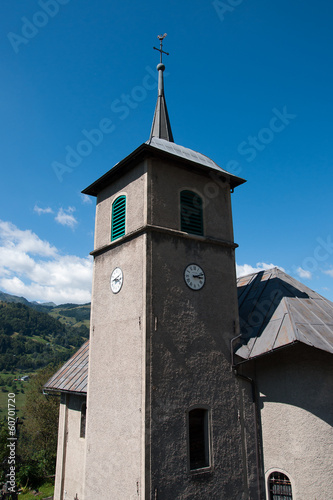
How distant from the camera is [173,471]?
30.3ft

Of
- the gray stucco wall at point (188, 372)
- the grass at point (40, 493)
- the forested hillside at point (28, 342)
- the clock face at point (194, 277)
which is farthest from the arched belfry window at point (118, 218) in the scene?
the forested hillside at point (28, 342)

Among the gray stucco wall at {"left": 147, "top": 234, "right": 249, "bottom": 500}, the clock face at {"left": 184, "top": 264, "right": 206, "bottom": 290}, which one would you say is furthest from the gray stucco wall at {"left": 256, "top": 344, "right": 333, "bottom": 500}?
the clock face at {"left": 184, "top": 264, "right": 206, "bottom": 290}

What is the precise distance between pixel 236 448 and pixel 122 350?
4.45 m

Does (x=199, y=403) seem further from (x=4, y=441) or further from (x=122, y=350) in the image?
(x=4, y=441)

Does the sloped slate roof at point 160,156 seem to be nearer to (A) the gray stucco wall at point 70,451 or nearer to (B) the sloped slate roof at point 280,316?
(B) the sloped slate roof at point 280,316

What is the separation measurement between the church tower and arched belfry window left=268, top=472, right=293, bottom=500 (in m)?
0.92

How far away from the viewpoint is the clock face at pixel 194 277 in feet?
36.2

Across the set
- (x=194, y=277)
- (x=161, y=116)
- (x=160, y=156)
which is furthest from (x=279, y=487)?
(x=161, y=116)

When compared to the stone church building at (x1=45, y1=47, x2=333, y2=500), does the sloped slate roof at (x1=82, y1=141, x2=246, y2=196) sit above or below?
above

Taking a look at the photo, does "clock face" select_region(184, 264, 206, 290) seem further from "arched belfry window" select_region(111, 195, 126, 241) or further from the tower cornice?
"arched belfry window" select_region(111, 195, 126, 241)

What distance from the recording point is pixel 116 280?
1162cm

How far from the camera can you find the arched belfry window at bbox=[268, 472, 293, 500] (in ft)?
34.0

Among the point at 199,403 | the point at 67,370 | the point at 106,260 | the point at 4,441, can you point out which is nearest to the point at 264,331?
the point at 199,403

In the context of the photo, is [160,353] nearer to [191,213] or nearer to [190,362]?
[190,362]
